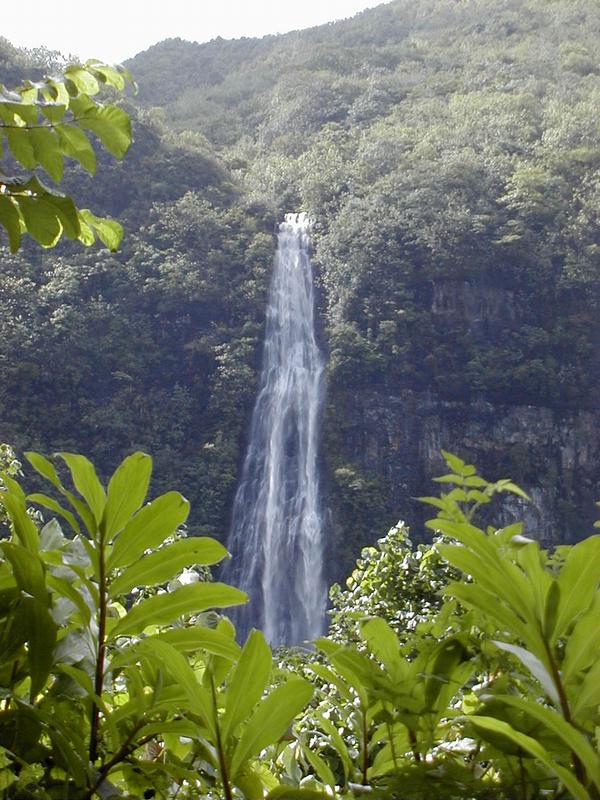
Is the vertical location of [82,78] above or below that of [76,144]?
above

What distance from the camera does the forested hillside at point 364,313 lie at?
14109mm

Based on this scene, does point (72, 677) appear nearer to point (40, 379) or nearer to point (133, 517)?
point (133, 517)

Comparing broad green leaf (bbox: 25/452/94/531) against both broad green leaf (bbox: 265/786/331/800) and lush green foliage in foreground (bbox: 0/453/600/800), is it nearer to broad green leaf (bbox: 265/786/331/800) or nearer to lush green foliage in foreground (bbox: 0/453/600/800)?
lush green foliage in foreground (bbox: 0/453/600/800)

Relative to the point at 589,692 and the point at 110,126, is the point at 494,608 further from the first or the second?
the point at 110,126

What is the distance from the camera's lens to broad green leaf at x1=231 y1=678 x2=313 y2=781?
30cm

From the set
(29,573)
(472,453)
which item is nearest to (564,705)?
(29,573)

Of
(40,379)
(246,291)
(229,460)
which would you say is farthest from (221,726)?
(246,291)

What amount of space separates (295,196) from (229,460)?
748cm

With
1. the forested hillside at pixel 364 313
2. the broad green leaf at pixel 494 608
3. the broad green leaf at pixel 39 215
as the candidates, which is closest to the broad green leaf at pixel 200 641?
the broad green leaf at pixel 494 608

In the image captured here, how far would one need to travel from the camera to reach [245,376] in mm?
14570

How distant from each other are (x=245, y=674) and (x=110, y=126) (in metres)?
0.47

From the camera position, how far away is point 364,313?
50.9 ft

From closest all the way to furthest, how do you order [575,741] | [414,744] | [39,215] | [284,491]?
[575,741] < [414,744] < [39,215] < [284,491]

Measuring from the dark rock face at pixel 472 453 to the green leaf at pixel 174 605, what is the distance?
12933 mm
